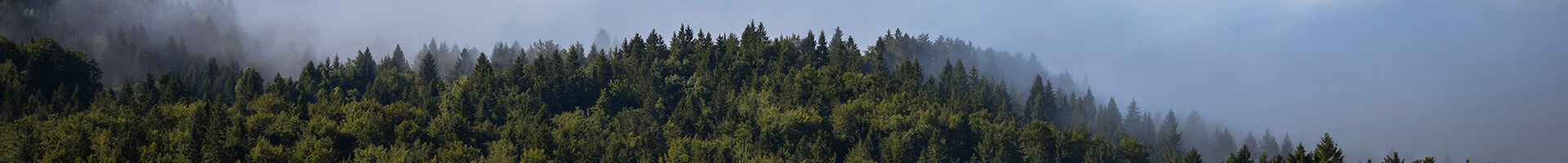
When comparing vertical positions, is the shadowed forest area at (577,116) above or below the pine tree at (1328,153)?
above

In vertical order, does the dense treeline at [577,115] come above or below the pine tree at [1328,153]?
above

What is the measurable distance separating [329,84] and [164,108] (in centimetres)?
4225

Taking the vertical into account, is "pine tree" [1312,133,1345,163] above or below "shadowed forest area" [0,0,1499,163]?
below

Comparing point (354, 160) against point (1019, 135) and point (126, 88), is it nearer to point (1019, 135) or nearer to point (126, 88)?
point (126, 88)

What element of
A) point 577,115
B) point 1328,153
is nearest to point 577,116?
point 577,115

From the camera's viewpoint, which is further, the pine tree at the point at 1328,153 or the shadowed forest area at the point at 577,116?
the shadowed forest area at the point at 577,116

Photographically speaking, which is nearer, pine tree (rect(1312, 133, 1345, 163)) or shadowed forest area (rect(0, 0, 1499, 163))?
pine tree (rect(1312, 133, 1345, 163))

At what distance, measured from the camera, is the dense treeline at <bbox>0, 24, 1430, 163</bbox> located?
95562 millimetres

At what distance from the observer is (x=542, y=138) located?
10369cm

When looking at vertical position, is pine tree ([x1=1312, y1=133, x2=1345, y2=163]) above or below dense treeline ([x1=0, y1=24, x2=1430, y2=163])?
below

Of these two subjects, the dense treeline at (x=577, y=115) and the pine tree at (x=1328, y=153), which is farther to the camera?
the dense treeline at (x=577, y=115)

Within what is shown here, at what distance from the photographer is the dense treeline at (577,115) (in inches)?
3762

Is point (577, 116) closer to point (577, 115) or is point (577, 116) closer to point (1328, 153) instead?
point (577, 115)

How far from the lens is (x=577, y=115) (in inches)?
5103
